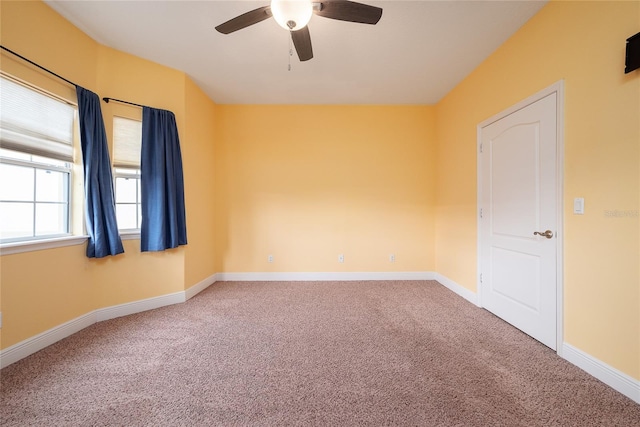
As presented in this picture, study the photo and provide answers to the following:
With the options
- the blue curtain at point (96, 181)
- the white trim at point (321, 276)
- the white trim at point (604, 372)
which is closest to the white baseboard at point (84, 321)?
the white trim at point (321, 276)

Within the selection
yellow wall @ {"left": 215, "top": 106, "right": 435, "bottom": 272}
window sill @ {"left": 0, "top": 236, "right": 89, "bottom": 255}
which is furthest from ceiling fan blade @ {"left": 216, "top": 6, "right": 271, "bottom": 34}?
window sill @ {"left": 0, "top": 236, "right": 89, "bottom": 255}

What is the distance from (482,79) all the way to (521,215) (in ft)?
5.31

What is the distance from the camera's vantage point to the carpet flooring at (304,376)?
1.25 metres

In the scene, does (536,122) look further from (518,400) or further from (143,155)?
(143,155)

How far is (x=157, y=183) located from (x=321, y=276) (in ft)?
8.28

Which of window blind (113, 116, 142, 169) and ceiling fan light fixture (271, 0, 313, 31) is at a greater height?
ceiling fan light fixture (271, 0, 313, 31)

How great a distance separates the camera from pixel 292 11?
4.43ft

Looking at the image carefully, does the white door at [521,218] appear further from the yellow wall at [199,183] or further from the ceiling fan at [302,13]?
the yellow wall at [199,183]

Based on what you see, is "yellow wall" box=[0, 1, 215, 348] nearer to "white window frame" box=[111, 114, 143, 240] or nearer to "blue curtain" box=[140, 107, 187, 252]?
"white window frame" box=[111, 114, 143, 240]

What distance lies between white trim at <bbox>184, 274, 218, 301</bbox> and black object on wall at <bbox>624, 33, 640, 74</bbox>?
420 centimetres

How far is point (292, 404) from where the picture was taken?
1313mm

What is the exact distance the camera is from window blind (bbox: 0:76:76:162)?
166 centimetres

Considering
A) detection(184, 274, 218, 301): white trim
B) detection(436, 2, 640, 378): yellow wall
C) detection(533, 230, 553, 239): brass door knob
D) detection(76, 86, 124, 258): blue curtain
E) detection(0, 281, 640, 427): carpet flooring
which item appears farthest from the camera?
detection(184, 274, 218, 301): white trim

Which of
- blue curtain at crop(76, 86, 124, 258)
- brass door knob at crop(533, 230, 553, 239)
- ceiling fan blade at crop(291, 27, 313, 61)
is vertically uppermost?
ceiling fan blade at crop(291, 27, 313, 61)
